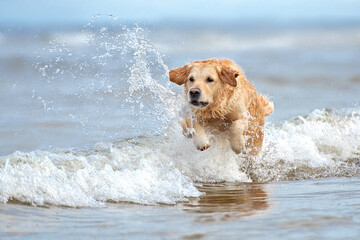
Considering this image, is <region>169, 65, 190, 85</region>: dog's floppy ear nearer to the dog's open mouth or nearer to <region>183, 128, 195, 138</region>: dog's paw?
the dog's open mouth

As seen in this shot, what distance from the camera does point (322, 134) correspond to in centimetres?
879

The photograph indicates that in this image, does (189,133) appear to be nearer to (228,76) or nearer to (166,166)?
(166,166)

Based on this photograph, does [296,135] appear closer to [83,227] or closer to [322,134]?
[322,134]

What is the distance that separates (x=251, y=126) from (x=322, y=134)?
2235 mm

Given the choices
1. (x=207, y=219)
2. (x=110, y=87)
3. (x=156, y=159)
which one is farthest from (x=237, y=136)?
(x=110, y=87)

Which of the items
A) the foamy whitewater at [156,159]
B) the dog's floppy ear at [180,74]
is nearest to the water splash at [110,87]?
the foamy whitewater at [156,159]

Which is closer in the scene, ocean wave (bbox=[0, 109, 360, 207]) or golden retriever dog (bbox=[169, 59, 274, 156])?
ocean wave (bbox=[0, 109, 360, 207])

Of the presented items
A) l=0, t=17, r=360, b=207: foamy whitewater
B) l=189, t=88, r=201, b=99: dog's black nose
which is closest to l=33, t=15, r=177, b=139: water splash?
l=0, t=17, r=360, b=207: foamy whitewater

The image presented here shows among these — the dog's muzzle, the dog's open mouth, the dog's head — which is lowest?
the dog's open mouth

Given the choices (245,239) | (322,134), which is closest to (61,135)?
(322,134)

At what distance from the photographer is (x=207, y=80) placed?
6355 millimetres

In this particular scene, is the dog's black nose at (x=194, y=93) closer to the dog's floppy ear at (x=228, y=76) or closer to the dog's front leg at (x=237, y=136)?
the dog's floppy ear at (x=228, y=76)

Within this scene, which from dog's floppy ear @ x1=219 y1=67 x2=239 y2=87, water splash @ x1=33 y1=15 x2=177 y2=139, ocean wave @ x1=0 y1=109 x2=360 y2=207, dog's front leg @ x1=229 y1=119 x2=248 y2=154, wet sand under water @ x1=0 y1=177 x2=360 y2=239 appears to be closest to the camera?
wet sand under water @ x1=0 y1=177 x2=360 y2=239

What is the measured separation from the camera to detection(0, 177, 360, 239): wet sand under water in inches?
154
